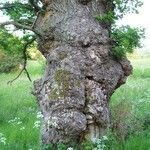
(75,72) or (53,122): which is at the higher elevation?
(75,72)

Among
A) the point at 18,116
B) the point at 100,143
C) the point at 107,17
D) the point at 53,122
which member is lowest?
the point at 18,116

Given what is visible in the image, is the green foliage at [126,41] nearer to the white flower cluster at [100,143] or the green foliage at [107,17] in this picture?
the green foliage at [107,17]

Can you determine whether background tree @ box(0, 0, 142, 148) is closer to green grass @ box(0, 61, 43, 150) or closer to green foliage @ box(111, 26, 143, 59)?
green foliage @ box(111, 26, 143, 59)

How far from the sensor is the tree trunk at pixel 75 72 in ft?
31.4

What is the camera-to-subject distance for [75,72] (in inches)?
387

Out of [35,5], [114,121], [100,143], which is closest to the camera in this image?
[100,143]

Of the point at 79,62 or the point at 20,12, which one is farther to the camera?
the point at 20,12

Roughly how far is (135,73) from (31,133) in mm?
18610

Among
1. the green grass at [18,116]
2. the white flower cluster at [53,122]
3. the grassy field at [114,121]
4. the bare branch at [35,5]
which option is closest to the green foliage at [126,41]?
the grassy field at [114,121]

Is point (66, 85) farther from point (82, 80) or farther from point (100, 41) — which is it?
point (100, 41)

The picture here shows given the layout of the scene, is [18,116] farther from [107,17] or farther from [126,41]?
[126,41]

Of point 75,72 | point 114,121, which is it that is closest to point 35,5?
point 75,72

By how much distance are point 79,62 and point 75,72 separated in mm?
217

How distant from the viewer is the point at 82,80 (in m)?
9.82
